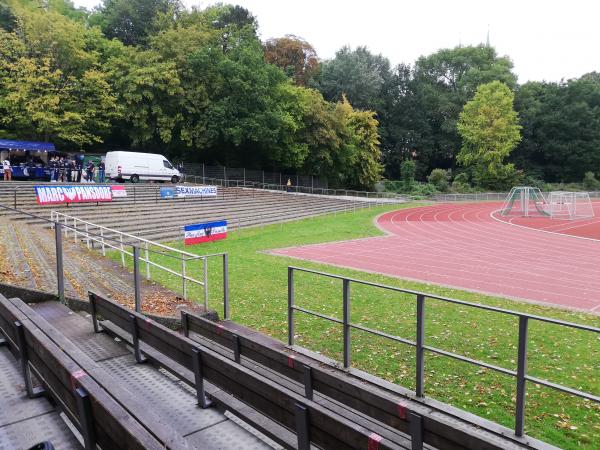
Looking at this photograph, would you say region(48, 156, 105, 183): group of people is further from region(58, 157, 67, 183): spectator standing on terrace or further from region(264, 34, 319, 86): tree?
Result: region(264, 34, 319, 86): tree

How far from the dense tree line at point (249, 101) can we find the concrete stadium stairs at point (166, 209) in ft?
27.9

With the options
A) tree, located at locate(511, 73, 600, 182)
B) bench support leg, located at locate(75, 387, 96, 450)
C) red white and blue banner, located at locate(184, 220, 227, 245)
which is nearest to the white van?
red white and blue banner, located at locate(184, 220, 227, 245)

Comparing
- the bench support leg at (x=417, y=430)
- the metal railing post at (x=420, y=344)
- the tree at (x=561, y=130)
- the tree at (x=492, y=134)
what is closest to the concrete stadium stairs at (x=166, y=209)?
the metal railing post at (x=420, y=344)

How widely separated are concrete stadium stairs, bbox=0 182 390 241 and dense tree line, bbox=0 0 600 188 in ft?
27.9

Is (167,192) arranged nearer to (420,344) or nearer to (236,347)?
(236,347)

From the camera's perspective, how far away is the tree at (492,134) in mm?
61938

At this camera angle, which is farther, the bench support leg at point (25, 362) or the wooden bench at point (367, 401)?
the bench support leg at point (25, 362)

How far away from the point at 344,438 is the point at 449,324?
654 cm

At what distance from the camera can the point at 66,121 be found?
36.3m

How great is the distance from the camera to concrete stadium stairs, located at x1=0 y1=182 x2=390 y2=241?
21250 millimetres

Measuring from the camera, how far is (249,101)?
42281 mm

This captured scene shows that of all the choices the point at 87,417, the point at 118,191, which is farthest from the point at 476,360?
the point at 118,191

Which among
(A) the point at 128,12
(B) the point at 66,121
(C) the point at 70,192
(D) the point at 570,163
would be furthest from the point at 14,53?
(D) the point at 570,163

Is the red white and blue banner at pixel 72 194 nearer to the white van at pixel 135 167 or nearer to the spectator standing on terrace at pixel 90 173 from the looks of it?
the spectator standing on terrace at pixel 90 173
